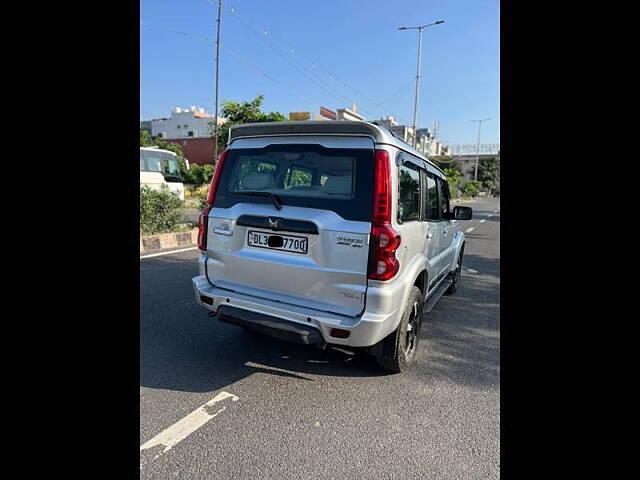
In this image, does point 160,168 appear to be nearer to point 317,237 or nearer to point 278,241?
point 278,241

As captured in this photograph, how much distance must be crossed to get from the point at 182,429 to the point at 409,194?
2488mm

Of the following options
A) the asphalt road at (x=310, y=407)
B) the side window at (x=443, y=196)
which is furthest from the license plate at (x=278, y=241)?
the side window at (x=443, y=196)

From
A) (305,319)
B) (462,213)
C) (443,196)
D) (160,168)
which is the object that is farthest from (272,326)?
(160,168)

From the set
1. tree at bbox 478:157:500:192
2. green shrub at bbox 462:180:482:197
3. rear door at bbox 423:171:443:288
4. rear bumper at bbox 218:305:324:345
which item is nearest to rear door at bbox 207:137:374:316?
rear bumper at bbox 218:305:324:345

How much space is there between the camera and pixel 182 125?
5453 centimetres

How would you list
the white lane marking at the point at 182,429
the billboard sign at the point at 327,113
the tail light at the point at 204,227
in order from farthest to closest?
the billboard sign at the point at 327,113, the tail light at the point at 204,227, the white lane marking at the point at 182,429

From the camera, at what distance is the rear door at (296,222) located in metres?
2.66

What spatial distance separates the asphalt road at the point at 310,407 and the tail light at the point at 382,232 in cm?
106

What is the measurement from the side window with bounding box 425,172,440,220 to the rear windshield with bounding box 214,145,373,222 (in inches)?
51.4

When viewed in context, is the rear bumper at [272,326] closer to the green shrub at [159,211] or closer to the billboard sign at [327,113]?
the green shrub at [159,211]

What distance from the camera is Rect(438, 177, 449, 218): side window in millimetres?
4703

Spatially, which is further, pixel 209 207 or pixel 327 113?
pixel 327 113
